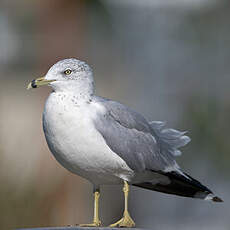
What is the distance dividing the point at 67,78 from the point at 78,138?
47 centimetres

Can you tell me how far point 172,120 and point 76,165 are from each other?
5377mm

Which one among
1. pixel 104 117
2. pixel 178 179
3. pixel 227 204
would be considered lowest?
pixel 227 204

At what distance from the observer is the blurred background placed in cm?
1031

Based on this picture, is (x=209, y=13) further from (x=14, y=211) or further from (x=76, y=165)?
(x=76, y=165)

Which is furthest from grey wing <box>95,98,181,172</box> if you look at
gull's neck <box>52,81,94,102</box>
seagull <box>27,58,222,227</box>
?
gull's neck <box>52,81,94,102</box>

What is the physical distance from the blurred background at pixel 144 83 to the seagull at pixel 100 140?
9.51 ft

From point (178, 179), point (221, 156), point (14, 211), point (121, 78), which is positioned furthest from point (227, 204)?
point (178, 179)

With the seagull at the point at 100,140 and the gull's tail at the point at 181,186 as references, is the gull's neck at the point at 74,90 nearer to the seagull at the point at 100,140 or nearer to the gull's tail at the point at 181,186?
the seagull at the point at 100,140

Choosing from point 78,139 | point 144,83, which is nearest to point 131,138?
point 78,139

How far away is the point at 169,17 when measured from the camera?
11875mm

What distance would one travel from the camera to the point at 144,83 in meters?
12.3

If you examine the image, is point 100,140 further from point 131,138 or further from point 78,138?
point 131,138

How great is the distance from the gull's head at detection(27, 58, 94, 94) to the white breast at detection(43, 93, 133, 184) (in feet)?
0.27

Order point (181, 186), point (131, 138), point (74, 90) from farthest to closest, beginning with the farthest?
point (181, 186), point (131, 138), point (74, 90)
